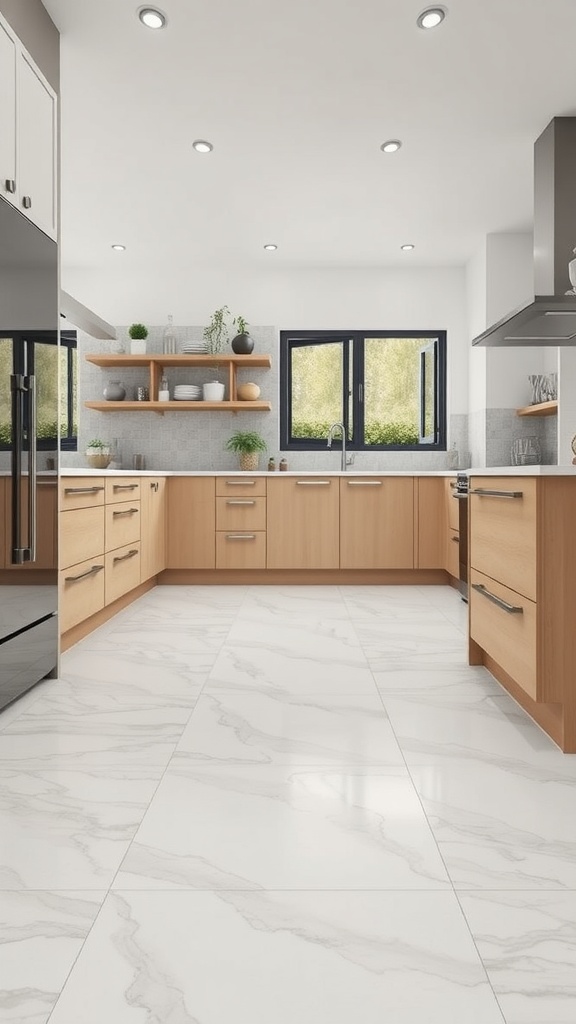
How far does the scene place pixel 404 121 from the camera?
3.60 m

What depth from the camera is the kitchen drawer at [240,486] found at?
5.32 meters

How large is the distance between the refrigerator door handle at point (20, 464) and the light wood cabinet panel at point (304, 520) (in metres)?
2.96

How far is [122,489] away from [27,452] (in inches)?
62.8

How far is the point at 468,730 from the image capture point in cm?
218

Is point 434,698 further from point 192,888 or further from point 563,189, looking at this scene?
point 563,189

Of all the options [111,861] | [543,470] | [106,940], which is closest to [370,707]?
[543,470]

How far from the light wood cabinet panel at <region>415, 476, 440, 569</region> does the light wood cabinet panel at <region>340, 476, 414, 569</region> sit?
59mm

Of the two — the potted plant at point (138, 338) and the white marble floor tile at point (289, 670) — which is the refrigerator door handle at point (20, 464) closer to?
the white marble floor tile at point (289, 670)

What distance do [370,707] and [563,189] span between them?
2916 millimetres

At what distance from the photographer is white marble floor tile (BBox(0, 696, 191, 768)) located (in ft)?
6.36

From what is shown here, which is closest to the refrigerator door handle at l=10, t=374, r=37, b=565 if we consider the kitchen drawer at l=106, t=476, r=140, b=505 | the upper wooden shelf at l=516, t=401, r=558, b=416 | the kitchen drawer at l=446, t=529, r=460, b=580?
the kitchen drawer at l=106, t=476, r=140, b=505

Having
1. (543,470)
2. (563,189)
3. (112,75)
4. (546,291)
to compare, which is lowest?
(543,470)

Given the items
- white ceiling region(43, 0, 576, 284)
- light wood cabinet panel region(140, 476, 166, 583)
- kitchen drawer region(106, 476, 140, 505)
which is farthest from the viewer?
light wood cabinet panel region(140, 476, 166, 583)

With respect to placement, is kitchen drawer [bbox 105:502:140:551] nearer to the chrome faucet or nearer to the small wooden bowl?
→ the small wooden bowl
